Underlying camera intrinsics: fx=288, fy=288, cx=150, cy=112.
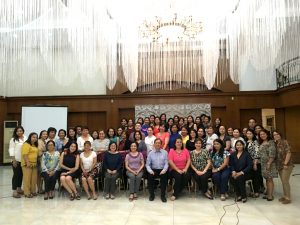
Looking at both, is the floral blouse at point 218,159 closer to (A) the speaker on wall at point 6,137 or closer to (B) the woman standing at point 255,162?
(B) the woman standing at point 255,162

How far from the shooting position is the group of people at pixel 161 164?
5.13 m

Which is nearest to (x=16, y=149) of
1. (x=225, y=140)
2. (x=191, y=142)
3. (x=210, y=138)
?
(x=191, y=142)

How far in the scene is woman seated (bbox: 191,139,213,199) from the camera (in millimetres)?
5309

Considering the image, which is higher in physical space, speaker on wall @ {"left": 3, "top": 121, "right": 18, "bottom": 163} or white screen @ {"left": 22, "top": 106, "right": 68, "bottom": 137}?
white screen @ {"left": 22, "top": 106, "right": 68, "bottom": 137}

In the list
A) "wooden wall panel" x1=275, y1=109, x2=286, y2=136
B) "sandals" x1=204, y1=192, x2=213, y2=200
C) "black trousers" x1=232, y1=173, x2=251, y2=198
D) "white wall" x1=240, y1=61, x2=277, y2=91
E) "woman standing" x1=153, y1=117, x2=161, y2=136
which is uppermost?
"white wall" x1=240, y1=61, x2=277, y2=91

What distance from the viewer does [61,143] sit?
20.2 feet

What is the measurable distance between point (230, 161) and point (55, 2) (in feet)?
14.0

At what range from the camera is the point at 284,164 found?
4918mm

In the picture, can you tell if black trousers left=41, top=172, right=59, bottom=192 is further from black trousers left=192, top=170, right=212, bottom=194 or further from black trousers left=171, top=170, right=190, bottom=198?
black trousers left=192, top=170, right=212, bottom=194

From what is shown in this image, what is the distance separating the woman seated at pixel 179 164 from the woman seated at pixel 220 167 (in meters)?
0.49

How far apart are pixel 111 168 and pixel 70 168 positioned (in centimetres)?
79

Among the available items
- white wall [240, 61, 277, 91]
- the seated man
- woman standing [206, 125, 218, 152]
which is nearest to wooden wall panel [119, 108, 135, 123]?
white wall [240, 61, 277, 91]

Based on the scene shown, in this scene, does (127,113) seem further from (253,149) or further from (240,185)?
(240,185)

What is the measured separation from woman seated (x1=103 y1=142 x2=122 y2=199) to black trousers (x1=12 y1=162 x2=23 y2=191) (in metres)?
1.71
